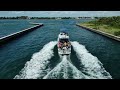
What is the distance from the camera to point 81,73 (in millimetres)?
14562

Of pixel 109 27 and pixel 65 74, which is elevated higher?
pixel 65 74

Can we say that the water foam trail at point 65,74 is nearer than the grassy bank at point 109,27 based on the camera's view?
Yes

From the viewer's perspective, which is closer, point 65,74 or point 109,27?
point 65,74

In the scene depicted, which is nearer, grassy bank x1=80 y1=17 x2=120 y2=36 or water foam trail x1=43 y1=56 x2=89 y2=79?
water foam trail x1=43 y1=56 x2=89 y2=79
